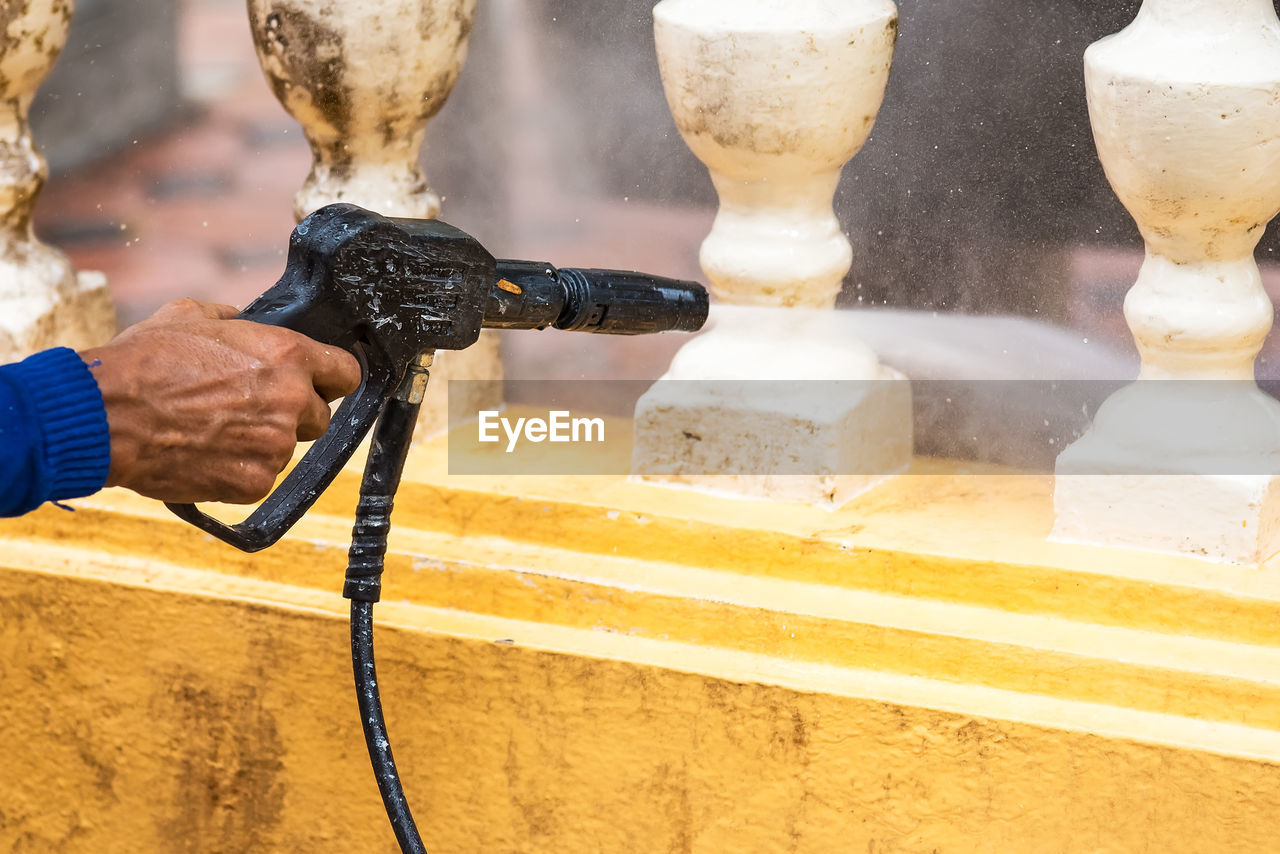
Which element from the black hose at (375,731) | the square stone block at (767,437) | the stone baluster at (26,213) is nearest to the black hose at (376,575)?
the black hose at (375,731)

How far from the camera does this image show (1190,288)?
116 centimetres

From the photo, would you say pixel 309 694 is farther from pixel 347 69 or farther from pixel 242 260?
pixel 242 260

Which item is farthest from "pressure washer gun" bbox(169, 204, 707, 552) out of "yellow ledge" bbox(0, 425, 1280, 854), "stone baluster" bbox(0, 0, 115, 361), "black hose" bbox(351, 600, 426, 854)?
"stone baluster" bbox(0, 0, 115, 361)

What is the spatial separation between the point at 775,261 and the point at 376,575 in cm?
44

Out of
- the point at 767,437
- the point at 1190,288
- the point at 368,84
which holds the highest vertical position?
the point at 368,84

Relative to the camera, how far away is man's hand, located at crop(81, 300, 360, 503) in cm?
80

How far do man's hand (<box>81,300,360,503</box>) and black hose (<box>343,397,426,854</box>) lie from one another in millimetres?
139

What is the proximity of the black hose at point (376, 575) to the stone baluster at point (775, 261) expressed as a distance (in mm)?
365

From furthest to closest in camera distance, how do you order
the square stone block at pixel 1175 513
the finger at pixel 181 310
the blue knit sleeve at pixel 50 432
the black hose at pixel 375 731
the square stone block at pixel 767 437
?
1. the square stone block at pixel 767 437
2. the square stone block at pixel 1175 513
3. the black hose at pixel 375 731
4. the finger at pixel 181 310
5. the blue knit sleeve at pixel 50 432

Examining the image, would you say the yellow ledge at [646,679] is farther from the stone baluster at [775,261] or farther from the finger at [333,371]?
the finger at [333,371]

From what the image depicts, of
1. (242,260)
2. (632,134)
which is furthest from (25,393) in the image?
(242,260)

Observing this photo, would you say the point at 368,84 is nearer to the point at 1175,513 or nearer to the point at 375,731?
the point at 375,731

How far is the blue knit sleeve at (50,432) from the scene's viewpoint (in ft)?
2.49

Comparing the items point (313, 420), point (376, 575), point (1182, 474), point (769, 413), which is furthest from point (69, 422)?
point (1182, 474)
